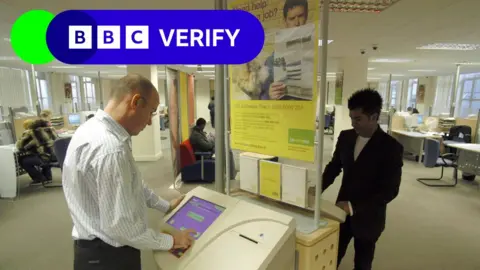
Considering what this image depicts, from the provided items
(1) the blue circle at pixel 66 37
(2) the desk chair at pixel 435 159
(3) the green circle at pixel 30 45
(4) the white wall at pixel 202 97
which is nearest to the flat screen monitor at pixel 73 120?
(3) the green circle at pixel 30 45

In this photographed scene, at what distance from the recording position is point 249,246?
99cm

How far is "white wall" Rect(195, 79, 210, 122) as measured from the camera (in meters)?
14.4

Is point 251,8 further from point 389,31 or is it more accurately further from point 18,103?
point 18,103

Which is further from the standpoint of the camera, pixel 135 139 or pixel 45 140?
pixel 135 139

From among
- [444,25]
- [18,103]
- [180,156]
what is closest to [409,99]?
[444,25]

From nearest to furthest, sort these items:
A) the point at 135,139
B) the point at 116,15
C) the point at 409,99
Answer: the point at 116,15
the point at 135,139
the point at 409,99

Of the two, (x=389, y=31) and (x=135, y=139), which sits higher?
(x=389, y=31)

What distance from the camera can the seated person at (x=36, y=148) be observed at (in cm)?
441

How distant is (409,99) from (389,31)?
42.8ft

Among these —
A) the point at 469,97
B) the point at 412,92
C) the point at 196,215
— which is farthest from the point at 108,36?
the point at 412,92

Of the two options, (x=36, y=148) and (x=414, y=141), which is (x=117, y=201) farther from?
(x=414, y=141)

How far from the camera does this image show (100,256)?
1.07 m

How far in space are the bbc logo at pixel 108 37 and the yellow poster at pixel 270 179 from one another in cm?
103

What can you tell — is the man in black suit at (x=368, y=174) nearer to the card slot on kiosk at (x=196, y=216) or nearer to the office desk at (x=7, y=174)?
the card slot on kiosk at (x=196, y=216)
